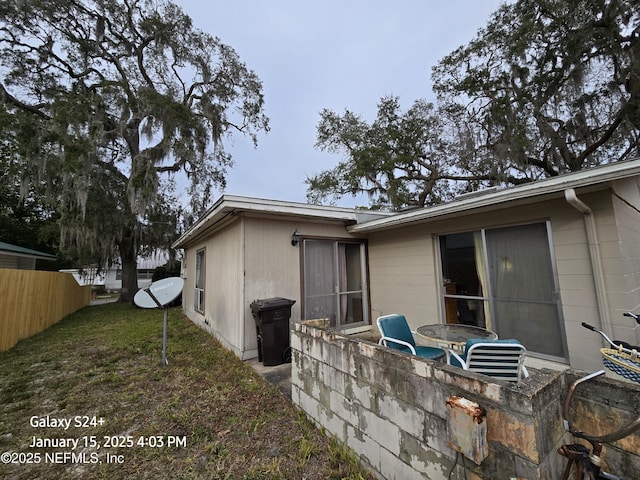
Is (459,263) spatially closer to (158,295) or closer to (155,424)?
(155,424)

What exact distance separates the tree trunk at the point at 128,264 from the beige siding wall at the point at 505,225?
1239 centimetres

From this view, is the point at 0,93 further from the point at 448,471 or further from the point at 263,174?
the point at 448,471

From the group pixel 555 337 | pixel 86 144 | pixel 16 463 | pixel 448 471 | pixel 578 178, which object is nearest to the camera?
pixel 448 471

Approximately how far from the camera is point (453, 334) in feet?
10.8

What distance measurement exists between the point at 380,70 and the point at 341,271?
9.34 m

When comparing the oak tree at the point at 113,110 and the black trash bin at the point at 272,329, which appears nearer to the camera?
the black trash bin at the point at 272,329

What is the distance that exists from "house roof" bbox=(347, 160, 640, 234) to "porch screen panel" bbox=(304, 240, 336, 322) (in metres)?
1.84

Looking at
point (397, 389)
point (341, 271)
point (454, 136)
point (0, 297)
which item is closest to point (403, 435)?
point (397, 389)

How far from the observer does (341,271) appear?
5.85 metres

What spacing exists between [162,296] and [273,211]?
2.36 m

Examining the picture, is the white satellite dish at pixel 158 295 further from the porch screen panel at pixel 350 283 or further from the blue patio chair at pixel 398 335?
the blue patio chair at pixel 398 335

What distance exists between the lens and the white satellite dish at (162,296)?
4457 mm

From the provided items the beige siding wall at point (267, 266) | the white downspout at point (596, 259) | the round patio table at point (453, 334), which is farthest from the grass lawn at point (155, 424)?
the white downspout at point (596, 259)

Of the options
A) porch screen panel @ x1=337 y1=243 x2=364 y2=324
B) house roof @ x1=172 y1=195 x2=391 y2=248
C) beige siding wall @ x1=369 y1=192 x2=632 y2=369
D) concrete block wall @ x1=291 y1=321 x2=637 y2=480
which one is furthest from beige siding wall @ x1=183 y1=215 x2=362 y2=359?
concrete block wall @ x1=291 y1=321 x2=637 y2=480
